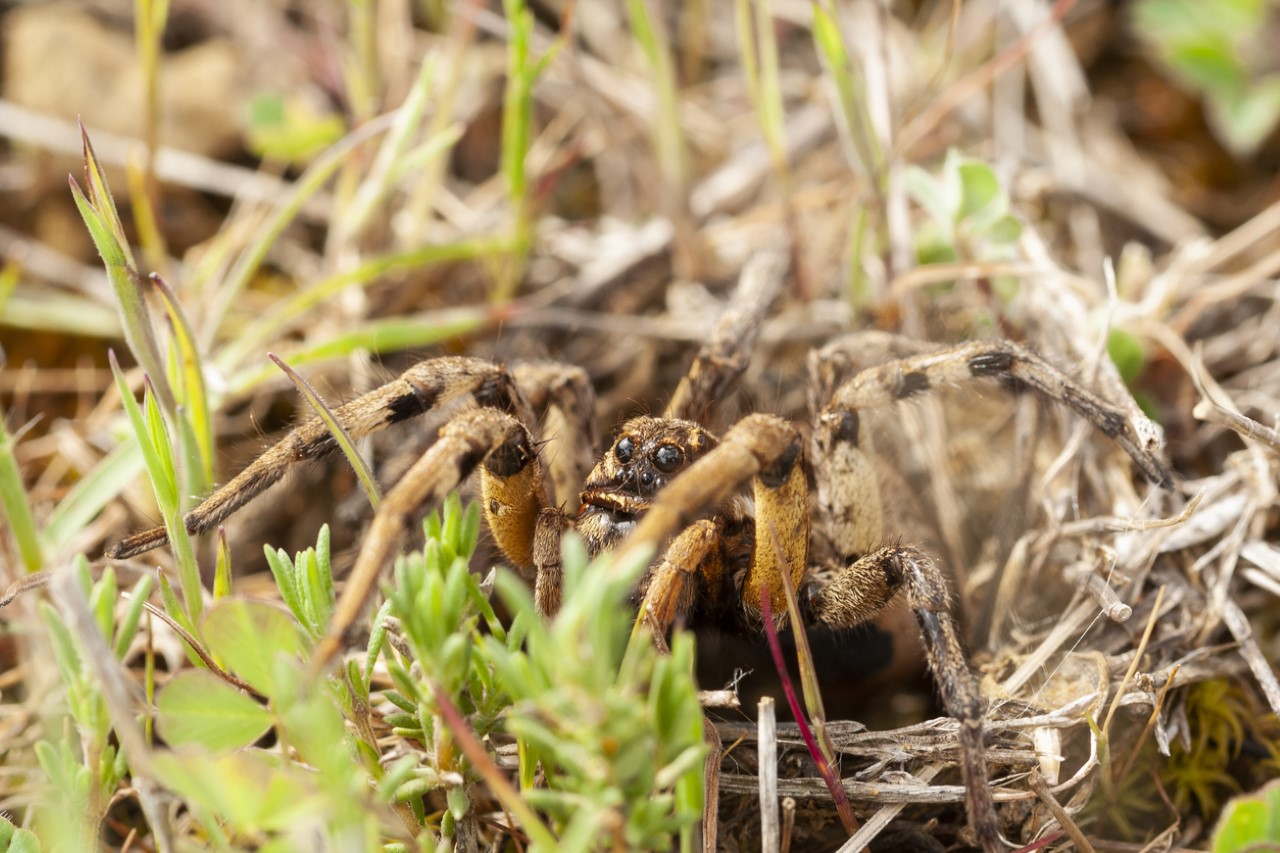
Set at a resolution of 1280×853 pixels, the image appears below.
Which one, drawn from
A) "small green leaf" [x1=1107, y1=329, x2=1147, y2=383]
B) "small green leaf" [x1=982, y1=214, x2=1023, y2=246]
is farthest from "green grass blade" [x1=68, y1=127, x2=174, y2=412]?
"small green leaf" [x1=1107, y1=329, x2=1147, y2=383]

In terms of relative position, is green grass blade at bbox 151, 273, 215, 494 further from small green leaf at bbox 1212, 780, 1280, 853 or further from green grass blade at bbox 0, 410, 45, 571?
small green leaf at bbox 1212, 780, 1280, 853

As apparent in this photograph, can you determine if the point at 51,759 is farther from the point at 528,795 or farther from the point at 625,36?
the point at 625,36

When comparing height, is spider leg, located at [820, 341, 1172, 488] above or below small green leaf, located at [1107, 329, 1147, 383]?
below

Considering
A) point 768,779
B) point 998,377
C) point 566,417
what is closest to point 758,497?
point 768,779

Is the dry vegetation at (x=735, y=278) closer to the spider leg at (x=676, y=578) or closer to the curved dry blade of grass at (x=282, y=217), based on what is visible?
the curved dry blade of grass at (x=282, y=217)

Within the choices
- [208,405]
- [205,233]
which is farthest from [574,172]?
[208,405]

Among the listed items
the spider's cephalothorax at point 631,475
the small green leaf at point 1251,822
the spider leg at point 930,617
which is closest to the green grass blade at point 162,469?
the spider's cephalothorax at point 631,475
